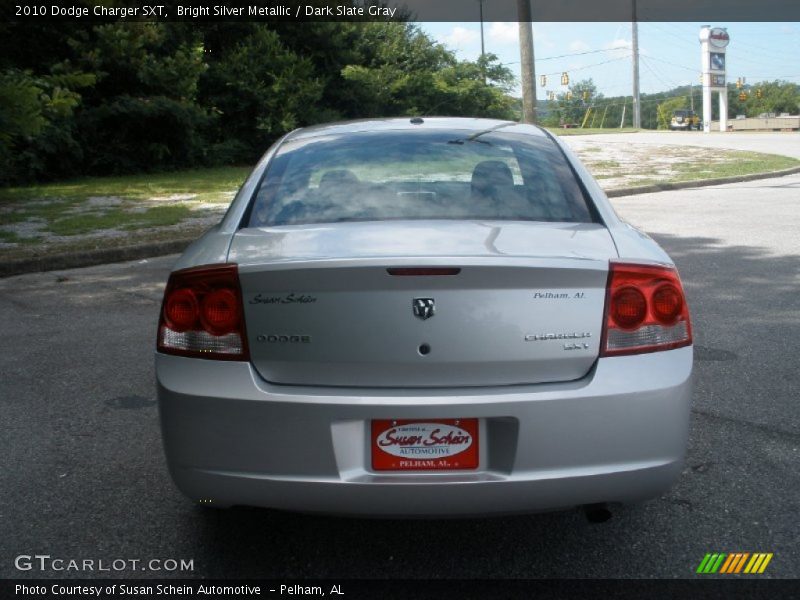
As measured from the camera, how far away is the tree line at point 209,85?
19.9 metres

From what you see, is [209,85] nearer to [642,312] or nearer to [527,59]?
[527,59]

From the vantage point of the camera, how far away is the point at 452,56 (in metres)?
32.9

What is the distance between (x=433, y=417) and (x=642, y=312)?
2.41ft

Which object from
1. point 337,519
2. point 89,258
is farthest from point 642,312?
point 89,258

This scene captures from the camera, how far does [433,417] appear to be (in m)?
2.52

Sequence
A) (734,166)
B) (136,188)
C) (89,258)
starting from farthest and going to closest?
(734,166) → (136,188) → (89,258)

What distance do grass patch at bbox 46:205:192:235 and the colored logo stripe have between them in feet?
32.2

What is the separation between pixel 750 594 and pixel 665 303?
0.92m

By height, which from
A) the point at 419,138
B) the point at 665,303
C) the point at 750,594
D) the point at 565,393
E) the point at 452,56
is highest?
the point at 452,56

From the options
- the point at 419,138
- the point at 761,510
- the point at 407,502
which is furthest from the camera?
the point at 419,138

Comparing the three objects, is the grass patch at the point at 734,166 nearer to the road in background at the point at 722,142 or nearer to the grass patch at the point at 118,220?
the road in background at the point at 722,142

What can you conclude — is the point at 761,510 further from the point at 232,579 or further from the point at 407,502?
the point at 232,579

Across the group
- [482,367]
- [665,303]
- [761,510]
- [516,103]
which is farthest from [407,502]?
[516,103]

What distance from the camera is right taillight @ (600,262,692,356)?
2.65 metres
